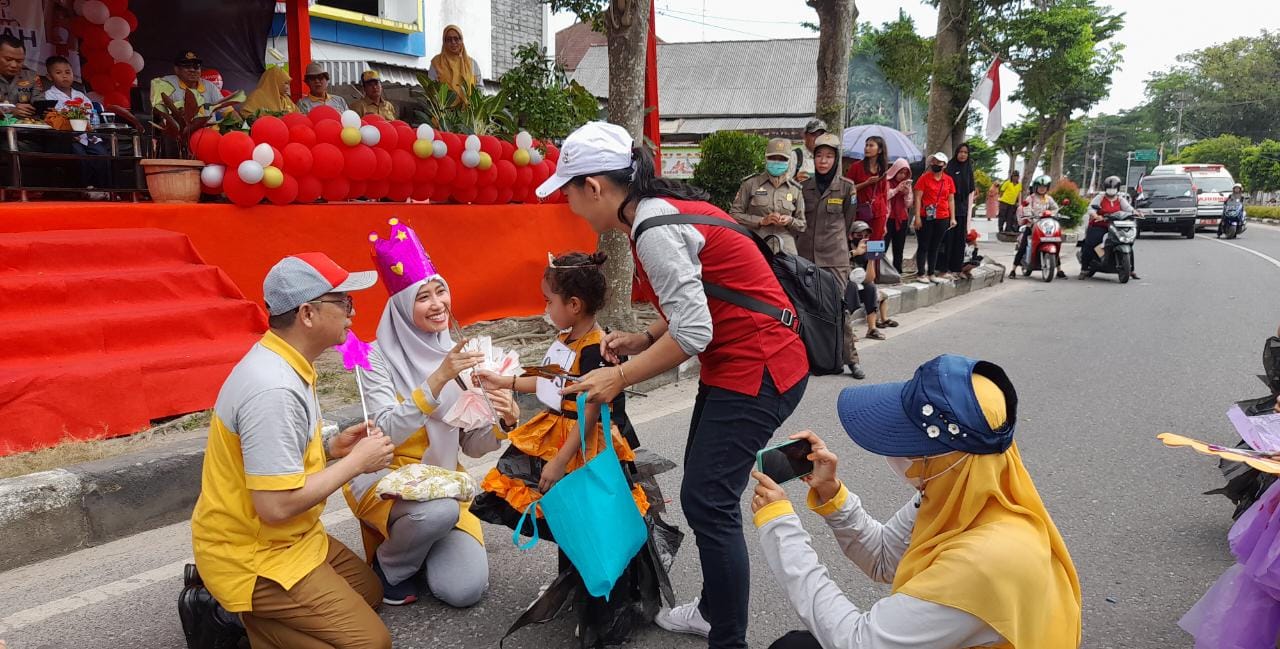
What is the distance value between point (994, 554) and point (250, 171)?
562 cm

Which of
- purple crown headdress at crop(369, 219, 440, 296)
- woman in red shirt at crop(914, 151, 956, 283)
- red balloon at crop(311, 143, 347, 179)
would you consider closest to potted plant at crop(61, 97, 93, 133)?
red balloon at crop(311, 143, 347, 179)

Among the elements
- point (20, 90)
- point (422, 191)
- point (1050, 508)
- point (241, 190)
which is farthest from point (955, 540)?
point (20, 90)

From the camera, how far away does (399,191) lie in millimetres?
7238

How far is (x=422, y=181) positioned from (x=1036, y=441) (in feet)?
16.9

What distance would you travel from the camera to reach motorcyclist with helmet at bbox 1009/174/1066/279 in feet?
44.3

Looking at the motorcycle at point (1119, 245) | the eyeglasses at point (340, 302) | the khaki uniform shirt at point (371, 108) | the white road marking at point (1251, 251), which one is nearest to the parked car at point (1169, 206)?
the white road marking at point (1251, 251)

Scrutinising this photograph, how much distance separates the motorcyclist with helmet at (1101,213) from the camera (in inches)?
529

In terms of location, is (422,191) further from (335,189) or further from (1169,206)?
(1169,206)

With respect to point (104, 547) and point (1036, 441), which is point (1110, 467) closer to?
point (1036, 441)

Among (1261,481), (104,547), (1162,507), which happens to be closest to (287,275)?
(104,547)

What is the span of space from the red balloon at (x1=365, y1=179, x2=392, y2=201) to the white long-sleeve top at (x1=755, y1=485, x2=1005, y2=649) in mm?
5622

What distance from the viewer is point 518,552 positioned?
11.8 ft

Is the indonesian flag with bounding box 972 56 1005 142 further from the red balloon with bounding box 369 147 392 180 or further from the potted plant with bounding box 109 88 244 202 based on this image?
the potted plant with bounding box 109 88 244 202

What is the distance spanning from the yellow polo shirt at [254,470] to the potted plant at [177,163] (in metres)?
4.30
